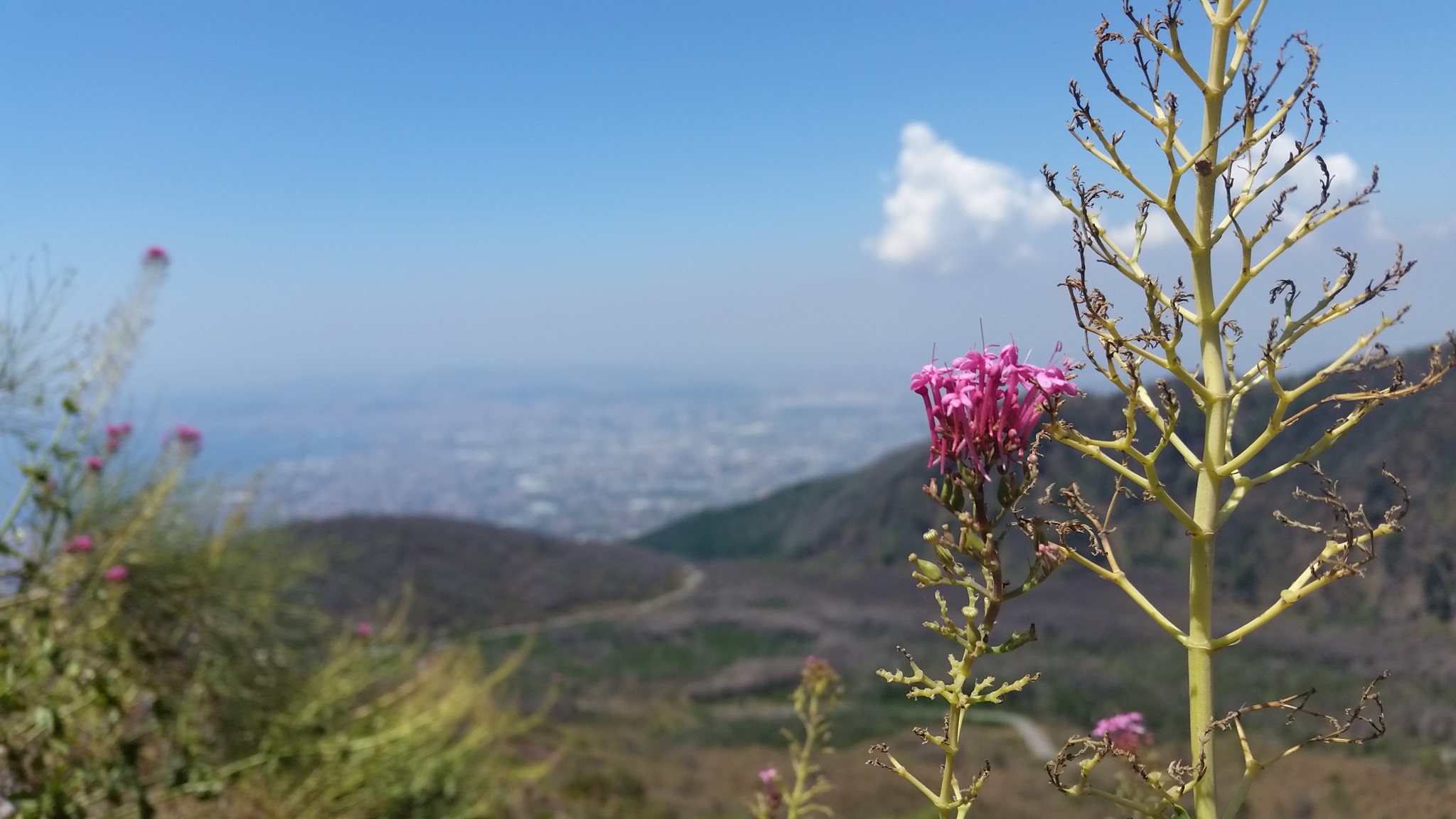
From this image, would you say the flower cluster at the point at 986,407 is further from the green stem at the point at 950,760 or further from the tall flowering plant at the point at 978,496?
the green stem at the point at 950,760

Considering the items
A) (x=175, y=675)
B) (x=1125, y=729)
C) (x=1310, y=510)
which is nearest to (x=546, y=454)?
(x=1310, y=510)

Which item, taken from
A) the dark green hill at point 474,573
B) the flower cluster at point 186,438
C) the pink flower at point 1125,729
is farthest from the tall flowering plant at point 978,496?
the dark green hill at point 474,573

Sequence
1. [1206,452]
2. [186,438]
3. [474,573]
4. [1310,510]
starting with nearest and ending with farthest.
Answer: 1. [1206,452]
2. [186,438]
3. [1310,510]
4. [474,573]

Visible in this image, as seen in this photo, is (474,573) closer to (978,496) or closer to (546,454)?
(978,496)

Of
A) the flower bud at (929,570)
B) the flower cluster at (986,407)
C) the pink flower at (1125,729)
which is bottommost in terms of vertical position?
the pink flower at (1125,729)

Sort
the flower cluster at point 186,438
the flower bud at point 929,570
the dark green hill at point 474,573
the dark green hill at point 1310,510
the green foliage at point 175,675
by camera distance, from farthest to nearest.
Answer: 1. the dark green hill at point 474,573
2. the dark green hill at point 1310,510
3. the flower cluster at point 186,438
4. the green foliage at point 175,675
5. the flower bud at point 929,570

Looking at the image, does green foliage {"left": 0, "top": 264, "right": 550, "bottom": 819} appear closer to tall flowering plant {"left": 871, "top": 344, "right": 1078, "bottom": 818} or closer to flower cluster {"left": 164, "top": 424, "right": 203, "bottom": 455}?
flower cluster {"left": 164, "top": 424, "right": 203, "bottom": 455}

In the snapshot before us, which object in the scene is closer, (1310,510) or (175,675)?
(175,675)
